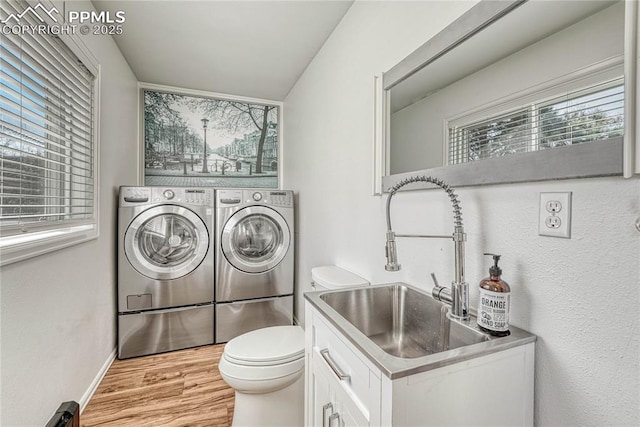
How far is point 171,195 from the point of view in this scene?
2.38 meters

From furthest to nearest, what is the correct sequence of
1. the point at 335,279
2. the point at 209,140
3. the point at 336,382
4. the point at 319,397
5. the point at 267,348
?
the point at 209,140 → the point at 335,279 → the point at 267,348 → the point at 319,397 → the point at 336,382

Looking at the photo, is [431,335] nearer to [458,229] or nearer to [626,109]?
[458,229]

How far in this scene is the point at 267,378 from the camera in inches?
55.0

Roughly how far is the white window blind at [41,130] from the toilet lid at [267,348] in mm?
1106

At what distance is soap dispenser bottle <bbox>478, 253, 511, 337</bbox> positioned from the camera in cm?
79

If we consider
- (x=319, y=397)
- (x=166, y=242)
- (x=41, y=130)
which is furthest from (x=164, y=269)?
(x=319, y=397)

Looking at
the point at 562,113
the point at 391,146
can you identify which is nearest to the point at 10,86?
the point at 391,146

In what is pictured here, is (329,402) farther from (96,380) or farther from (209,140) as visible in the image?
(209,140)

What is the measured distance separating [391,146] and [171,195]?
1.89m

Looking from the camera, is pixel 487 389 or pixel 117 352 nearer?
pixel 487 389

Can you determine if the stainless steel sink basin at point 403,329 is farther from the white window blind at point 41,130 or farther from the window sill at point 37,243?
the white window blind at point 41,130

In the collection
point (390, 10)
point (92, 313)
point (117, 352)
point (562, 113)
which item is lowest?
point (117, 352)

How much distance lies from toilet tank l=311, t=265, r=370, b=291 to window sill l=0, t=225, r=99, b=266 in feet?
4.38

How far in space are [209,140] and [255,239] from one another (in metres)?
1.32
